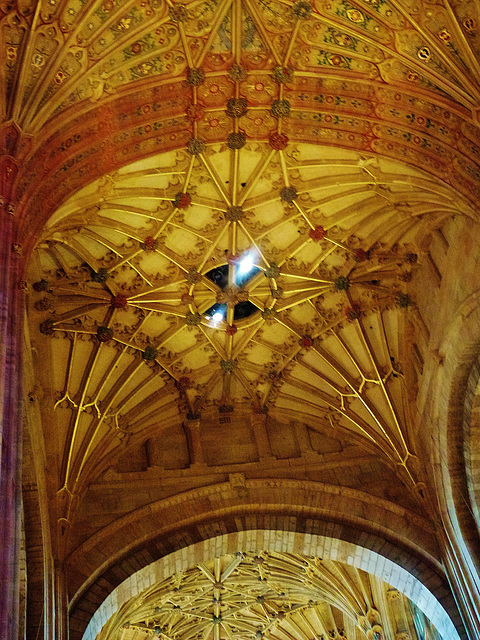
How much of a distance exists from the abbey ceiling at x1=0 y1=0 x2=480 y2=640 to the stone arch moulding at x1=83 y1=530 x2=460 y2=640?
0.88 ft

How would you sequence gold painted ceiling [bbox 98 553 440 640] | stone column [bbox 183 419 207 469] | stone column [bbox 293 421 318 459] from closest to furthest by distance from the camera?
1. stone column [bbox 183 419 207 469]
2. stone column [bbox 293 421 318 459]
3. gold painted ceiling [bbox 98 553 440 640]

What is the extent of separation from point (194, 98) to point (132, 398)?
6.95 meters

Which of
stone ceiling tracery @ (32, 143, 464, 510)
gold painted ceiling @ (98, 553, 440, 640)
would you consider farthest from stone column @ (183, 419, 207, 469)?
gold painted ceiling @ (98, 553, 440, 640)

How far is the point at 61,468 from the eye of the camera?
1597 centimetres

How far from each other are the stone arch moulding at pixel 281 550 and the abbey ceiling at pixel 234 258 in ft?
0.88

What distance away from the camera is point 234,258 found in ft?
52.7

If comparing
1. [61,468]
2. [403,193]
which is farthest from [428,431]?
[61,468]

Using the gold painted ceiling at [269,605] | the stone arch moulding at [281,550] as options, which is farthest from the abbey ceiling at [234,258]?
the gold painted ceiling at [269,605]

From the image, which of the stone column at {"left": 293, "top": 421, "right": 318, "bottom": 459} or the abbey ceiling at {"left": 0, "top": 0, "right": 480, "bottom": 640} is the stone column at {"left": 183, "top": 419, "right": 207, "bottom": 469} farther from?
the stone column at {"left": 293, "top": 421, "right": 318, "bottom": 459}

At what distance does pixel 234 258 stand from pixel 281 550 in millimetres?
6335

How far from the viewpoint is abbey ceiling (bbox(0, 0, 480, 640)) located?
40.1 ft

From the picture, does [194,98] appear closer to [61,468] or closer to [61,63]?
[61,63]

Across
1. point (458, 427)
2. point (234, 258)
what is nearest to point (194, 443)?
point (234, 258)

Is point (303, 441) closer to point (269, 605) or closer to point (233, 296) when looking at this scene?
point (233, 296)
